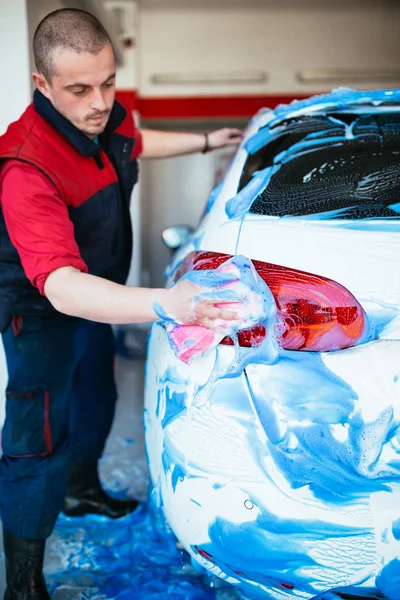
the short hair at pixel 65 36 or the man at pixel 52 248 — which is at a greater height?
the short hair at pixel 65 36

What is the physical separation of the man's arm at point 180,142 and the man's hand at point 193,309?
4.31ft

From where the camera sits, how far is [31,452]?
167 centimetres

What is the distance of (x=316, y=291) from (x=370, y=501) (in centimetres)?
43

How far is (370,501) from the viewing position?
1163mm

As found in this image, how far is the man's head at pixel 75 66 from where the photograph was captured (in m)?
1.53

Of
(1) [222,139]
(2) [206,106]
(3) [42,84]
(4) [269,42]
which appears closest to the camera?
(3) [42,84]

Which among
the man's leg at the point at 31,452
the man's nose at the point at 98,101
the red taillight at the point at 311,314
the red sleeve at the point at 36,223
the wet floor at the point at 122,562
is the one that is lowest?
the wet floor at the point at 122,562

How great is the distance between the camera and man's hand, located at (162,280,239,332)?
A: 1.14 m

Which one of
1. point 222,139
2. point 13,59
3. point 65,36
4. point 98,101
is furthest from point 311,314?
point 13,59

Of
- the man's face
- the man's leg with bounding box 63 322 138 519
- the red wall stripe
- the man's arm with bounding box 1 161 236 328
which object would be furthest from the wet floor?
the red wall stripe

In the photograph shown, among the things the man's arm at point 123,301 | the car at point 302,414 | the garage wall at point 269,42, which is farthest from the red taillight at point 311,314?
the garage wall at point 269,42

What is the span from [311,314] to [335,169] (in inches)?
21.0

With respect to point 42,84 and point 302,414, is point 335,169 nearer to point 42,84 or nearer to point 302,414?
point 302,414

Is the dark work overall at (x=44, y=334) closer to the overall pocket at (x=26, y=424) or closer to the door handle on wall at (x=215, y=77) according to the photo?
the overall pocket at (x=26, y=424)
